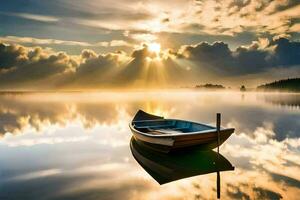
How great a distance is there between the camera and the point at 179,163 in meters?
15.7

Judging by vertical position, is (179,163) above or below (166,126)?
below

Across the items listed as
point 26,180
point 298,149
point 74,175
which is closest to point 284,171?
point 298,149

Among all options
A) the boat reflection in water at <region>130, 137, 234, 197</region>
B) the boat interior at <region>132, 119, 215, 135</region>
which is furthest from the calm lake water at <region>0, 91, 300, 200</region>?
the boat interior at <region>132, 119, 215, 135</region>

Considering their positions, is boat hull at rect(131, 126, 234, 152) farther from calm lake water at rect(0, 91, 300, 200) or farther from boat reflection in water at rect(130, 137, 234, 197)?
calm lake water at rect(0, 91, 300, 200)

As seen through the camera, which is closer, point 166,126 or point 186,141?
point 186,141

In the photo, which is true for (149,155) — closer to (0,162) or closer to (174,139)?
(174,139)

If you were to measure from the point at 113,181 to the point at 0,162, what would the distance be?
7575 millimetres

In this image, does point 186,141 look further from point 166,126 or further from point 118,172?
point 166,126

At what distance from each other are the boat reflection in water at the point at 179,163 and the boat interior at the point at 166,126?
209cm

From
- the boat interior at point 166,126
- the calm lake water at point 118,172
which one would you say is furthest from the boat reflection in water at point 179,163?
the boat interior at point 166,126

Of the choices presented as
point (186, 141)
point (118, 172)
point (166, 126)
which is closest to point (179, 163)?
point (186, 141)

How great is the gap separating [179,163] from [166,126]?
726 centimetres

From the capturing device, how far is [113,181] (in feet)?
42.8

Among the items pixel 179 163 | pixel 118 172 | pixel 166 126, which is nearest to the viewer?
pixel 118 172
